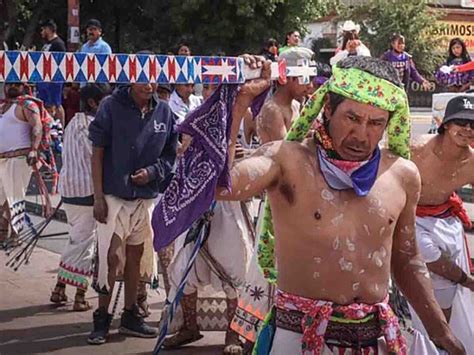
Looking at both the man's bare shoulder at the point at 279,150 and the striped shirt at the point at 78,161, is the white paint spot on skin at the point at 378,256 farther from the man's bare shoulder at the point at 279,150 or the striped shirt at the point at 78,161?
the striped shirt at the point at 78,161

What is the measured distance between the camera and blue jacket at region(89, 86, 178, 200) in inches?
244

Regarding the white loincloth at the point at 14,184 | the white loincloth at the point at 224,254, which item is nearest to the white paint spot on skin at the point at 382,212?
the white loincloth at the point at 224,254

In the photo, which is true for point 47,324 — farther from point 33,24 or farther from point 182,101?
point 33,24

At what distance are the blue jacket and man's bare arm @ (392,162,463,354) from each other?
2.96 meters

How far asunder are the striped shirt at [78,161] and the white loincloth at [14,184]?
7.25 feet

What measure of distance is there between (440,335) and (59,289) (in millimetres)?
4416

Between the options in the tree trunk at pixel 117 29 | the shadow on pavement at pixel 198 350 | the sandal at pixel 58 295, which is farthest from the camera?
the tree trunk at pixel 117 29

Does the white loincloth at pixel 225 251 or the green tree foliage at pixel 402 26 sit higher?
the green tree foliage at pixel 402 26

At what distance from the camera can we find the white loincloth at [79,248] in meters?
7.17

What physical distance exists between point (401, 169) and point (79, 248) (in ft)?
13.8

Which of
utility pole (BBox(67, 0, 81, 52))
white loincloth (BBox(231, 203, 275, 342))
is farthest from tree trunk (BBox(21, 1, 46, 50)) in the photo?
white loincloth (BBox(231, 203, 275, 342))

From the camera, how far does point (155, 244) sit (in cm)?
334

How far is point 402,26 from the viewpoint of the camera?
37.7 metres

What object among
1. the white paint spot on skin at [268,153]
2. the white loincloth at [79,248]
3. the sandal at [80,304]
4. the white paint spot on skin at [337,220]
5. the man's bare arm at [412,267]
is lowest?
the sandal at [80,304]
